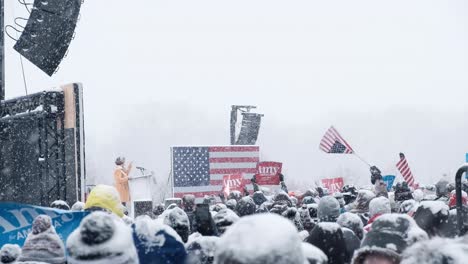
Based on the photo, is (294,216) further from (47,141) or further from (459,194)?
(47,141)

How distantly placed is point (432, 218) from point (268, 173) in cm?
928

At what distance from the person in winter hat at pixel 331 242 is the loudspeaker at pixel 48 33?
1002 cm

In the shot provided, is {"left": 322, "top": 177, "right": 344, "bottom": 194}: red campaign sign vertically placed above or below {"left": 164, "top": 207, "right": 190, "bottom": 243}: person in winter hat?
below

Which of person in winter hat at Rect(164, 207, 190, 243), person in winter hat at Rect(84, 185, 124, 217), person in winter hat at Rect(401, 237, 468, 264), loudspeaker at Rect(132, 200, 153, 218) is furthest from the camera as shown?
loudspeaker at Rect(132, 200, 153, 218)

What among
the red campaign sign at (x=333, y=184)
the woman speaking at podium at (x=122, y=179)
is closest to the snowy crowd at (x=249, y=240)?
the woman speaking at podium at (x=122, y=179)

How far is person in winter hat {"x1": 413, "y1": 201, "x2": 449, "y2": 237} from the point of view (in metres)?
4.50

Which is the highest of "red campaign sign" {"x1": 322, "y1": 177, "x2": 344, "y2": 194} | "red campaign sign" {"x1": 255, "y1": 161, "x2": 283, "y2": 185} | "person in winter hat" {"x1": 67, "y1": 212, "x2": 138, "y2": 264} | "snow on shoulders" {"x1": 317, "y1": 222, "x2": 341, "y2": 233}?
"person in winter hat" {"x1": 67, "y1": 212, "x2": 138, "y2": 264}

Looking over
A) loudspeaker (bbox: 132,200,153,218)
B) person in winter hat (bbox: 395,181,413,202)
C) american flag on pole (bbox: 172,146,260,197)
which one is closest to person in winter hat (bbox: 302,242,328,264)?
person in winter hat (bbox: 395,181,413,202)

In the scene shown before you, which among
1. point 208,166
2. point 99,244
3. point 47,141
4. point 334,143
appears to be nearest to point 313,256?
point 99,244

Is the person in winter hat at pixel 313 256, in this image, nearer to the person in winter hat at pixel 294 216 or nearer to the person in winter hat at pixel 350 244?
the person in winter hat at pixel 350 244

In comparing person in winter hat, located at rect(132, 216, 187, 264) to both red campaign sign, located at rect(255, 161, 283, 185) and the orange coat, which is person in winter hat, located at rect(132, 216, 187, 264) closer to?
the orange coat

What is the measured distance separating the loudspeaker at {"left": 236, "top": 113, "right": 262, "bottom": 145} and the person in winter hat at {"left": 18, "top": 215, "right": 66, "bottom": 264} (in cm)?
1644

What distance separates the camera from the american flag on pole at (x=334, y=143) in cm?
1509

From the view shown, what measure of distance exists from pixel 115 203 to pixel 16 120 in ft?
31.5
